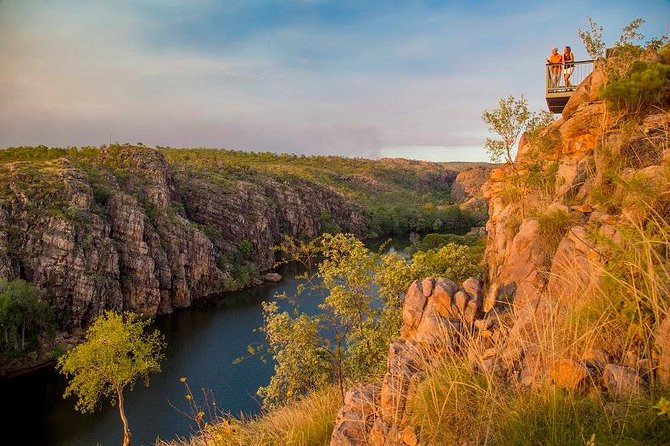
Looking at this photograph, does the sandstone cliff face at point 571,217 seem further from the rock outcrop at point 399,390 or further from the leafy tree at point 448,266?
the leafy tree at point 448,266

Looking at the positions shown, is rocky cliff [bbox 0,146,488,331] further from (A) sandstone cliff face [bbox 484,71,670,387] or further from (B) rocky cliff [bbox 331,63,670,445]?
(B) rocky cliff [bbox 331,63,670,445]

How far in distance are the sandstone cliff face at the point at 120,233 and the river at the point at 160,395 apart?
11426 millimetres

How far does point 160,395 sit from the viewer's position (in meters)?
34.6

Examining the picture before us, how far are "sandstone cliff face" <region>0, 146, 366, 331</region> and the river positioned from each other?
11.4 meters

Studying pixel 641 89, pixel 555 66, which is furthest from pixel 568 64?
pixel 641 89

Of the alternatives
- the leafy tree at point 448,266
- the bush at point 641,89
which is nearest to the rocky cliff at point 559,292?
the bush at point 641,89

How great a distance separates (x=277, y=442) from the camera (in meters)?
6.47

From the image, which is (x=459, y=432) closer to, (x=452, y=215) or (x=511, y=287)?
(x=511, y=287)

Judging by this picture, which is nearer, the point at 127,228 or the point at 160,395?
the point at 160,395

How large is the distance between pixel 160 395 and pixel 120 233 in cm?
3543

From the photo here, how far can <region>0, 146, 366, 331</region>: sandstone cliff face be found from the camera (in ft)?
169

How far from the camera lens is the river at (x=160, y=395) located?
30.0 m

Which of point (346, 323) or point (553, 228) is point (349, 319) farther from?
point (553, 228)

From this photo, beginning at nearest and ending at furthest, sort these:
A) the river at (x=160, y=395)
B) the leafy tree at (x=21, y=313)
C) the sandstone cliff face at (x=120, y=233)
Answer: the river at (x=160, y=395), the leafy tree at (x=21, y=313), the sandstone cliff face at (x=120, y=233)
